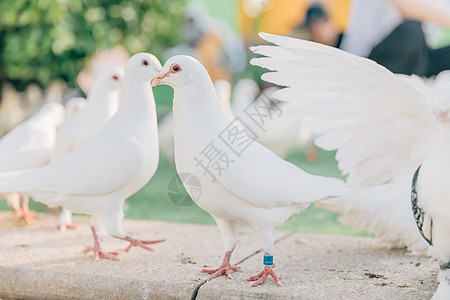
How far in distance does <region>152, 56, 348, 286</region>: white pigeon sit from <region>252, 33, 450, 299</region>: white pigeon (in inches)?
11.4

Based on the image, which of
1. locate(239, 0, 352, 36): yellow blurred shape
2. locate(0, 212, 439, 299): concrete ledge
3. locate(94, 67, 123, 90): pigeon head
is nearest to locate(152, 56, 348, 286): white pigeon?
locate(0, 212, 439, 299): concrete ledge

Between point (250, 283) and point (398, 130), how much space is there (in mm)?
1024

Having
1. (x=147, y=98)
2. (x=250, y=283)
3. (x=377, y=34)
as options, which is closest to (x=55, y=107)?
(x=147, y=98)

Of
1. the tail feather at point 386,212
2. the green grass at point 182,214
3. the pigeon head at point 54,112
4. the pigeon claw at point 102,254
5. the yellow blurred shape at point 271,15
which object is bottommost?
the green grass at point 182,214

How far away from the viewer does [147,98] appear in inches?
112

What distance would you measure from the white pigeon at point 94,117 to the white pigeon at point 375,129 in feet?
4.23

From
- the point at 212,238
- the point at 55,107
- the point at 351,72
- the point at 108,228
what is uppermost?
the point at 351,72

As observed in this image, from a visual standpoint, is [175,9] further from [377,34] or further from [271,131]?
[377,34]

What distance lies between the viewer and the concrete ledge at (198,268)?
2236mm

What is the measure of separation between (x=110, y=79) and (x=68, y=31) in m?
2.34

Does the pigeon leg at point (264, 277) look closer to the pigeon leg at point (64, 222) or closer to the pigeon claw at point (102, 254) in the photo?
the pigeon claw at point (102, 254)

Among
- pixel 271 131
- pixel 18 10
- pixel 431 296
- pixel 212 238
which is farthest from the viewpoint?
pixel 271 131

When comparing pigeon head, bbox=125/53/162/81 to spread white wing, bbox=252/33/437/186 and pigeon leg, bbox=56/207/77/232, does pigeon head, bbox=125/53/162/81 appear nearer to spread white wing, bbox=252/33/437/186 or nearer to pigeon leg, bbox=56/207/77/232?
spread white wing, bbox=252/33/437/186

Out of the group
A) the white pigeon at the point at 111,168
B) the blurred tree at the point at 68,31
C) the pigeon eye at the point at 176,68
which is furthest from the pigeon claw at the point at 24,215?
the blurred tree at the point at 68,31
